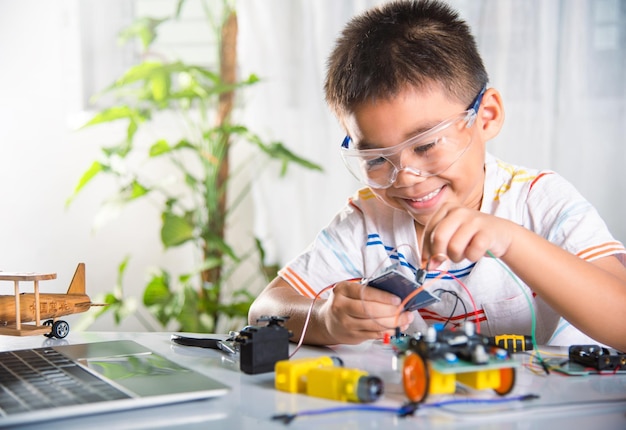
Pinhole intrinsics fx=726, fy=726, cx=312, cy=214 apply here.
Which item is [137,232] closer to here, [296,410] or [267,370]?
[267,370]

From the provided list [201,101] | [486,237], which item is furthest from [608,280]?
[201,101]

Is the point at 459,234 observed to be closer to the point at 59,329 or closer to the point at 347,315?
the point at 347,315

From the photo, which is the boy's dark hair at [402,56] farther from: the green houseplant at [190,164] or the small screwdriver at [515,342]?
the green houseplant at [190,164]

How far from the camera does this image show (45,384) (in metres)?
0.83

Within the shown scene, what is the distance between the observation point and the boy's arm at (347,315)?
966 mm

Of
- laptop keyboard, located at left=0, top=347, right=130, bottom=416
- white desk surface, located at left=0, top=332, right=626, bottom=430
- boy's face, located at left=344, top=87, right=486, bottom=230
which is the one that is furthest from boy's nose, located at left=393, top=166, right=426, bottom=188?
laptop keyboard, located at left=0, top=347, right=130, bottom=416

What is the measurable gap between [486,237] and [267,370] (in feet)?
1.07

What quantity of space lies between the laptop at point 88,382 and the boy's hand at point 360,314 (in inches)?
9.2

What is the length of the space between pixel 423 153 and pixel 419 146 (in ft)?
0.06

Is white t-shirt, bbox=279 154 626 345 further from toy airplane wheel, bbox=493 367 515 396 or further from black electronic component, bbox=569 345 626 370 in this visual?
toy airplane wheel, bbox=493 367 515 396

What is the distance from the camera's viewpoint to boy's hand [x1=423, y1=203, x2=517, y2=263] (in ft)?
2.94

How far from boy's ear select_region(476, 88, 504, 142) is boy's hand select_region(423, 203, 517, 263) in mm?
385

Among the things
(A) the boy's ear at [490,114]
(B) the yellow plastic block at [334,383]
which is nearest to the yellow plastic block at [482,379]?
(B) the yellow plastic block at [334,383]

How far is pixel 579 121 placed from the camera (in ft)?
7.84
